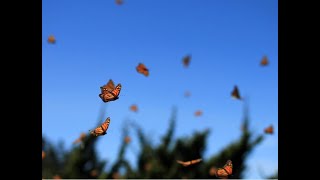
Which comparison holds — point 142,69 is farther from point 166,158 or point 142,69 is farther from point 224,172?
point 166,158

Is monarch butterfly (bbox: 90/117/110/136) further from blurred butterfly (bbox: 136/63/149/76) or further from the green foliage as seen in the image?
the green foliage

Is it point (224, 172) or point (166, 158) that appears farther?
point (166, 158)

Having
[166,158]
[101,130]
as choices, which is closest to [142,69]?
[101,130]

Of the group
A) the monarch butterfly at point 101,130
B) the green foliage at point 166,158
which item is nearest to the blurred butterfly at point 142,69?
the monarch butterfly at point 101,130

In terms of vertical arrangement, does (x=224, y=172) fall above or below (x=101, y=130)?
below
